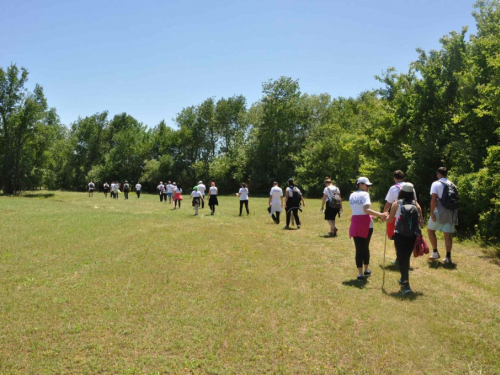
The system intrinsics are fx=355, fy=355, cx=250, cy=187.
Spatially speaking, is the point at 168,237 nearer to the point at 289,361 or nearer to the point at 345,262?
the point at 345,262

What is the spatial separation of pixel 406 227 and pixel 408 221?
0.11m

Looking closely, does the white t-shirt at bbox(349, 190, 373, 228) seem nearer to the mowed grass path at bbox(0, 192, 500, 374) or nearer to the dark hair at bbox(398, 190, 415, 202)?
the dark hair at bbox(398, 190, 415, 202)

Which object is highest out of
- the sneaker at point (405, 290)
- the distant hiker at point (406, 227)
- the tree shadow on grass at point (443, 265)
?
the distant hiker at point (406, 227)

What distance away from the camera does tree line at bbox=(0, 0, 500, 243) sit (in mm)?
12977

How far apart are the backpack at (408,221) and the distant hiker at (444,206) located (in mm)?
2249

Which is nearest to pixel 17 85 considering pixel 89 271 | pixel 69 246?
pixel 69 246

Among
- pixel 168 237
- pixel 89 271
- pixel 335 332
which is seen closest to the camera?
pixel 335 332

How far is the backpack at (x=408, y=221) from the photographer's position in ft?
20.1

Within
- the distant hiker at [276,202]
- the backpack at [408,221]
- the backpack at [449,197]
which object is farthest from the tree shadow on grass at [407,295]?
the distant hiker at [276,202]

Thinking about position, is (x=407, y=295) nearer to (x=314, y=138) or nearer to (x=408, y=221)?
(x=408, y=221)

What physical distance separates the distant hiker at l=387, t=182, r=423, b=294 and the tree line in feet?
18.3

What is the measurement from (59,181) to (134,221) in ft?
235

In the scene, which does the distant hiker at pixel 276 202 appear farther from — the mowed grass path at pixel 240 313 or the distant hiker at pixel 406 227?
the distant hiker at pixel 406 227

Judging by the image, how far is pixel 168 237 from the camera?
12078 millimetres
